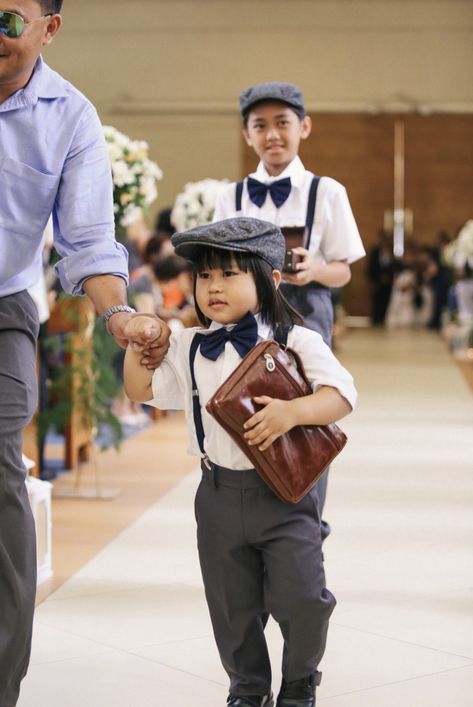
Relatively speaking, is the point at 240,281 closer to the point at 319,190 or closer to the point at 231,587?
the point at 231,587

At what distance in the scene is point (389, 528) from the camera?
197 inches

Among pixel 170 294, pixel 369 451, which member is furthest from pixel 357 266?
pixel 369 451

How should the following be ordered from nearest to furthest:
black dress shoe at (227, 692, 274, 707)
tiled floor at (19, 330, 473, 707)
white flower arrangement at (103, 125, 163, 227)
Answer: black dress shoe at (227, 692, 274, 707) < tiled floor at (19, 330, 473, 707) < white flower arrangement at (103, 125, 163, 227)

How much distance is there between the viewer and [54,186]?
8.28ft

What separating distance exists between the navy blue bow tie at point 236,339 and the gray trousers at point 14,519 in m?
0.38

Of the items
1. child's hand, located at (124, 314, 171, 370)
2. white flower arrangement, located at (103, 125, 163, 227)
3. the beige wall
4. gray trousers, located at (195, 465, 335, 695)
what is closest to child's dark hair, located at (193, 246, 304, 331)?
child's hand, located at (124, 314, 171, 370)

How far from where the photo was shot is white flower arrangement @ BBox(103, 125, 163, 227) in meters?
5.86

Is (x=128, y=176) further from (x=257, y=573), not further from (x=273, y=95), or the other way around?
(x=257, y=573)

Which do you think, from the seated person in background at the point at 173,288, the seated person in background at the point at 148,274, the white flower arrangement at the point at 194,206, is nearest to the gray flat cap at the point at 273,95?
the seated person in background at the point at 148,274

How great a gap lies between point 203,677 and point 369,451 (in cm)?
437

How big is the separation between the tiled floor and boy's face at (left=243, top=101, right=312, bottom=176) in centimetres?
140

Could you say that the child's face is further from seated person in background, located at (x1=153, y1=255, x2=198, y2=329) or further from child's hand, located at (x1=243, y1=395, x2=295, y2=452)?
seated person in background, located at (x1=153, y1=255, x2=198, y2=329)

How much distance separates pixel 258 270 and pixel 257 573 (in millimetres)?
646

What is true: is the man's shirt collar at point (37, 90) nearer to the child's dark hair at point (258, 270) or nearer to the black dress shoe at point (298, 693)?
the child's dark hair at point (258, 270)
